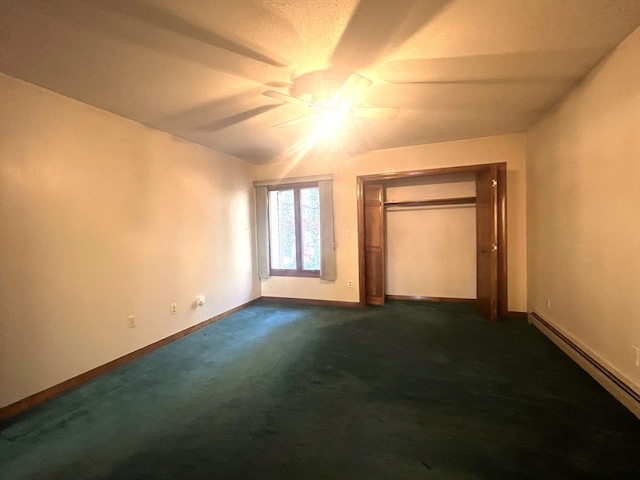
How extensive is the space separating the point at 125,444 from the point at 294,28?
2654 millimetres

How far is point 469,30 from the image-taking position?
1.76m

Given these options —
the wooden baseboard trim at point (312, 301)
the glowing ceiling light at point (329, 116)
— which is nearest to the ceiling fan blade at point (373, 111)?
the glowing ceiling light at point (329, 116)

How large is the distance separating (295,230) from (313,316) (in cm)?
154

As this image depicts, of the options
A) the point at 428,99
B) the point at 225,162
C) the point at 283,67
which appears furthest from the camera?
the point at 225,162

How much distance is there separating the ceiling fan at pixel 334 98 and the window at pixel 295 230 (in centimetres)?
222

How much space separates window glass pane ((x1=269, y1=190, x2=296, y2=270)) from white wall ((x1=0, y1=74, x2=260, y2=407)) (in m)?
1.40

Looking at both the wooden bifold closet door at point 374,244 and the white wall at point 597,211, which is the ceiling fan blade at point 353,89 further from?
the wooden bifold closet door at point 374,244

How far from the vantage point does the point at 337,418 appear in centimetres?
197

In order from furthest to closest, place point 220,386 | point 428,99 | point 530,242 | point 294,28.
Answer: point 530,242 → point 428,99 → point 220,386 → point 294,28

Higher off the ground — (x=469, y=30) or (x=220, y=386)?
(x=469, y=30)

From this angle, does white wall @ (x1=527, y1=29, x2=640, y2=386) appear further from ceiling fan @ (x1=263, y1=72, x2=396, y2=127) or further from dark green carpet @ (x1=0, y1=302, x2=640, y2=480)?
ceiling fan @ (x1=263, y1=72, x2=396, y2=127)

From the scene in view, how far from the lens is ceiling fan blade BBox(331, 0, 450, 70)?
1.56 metres

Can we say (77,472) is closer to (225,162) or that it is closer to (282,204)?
(225,162)

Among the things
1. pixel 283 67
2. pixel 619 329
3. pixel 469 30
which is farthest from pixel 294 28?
pixel 619 329
